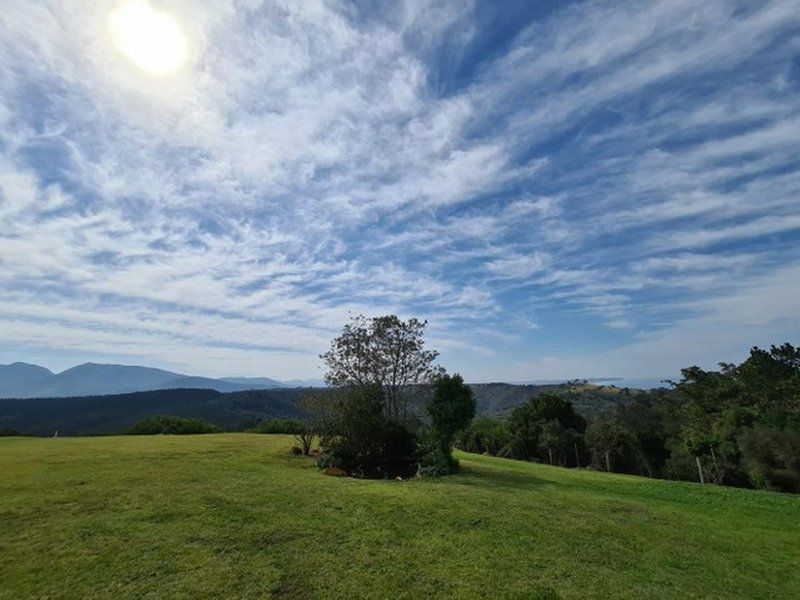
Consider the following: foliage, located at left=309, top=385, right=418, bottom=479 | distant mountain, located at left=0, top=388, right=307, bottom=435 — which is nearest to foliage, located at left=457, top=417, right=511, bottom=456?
foliage, located at left=309, top=385, right=418, bottom=479

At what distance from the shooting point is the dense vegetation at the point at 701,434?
137 ft

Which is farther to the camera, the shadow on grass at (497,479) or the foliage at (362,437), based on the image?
the foliage at (362,437)

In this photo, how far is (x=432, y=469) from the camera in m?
27.3

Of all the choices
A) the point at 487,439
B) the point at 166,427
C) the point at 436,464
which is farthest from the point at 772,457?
the point at 166,427

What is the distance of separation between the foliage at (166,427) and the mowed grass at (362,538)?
2690 centimetres

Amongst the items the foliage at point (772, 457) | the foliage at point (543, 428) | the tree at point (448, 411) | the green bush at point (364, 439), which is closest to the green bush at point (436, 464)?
the tree at point (448, 411)

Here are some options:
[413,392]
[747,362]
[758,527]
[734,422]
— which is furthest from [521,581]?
[747,362]

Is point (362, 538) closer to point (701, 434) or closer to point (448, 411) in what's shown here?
point (448, 411)

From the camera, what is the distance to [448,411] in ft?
99.2

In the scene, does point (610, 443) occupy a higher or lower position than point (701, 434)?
lower

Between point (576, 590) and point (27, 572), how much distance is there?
12.3 metres

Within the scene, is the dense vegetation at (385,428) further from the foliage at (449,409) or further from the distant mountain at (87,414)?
the distant mountain at (87,414)

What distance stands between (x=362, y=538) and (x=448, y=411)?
1777cm

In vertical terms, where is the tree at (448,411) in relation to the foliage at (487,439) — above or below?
above
